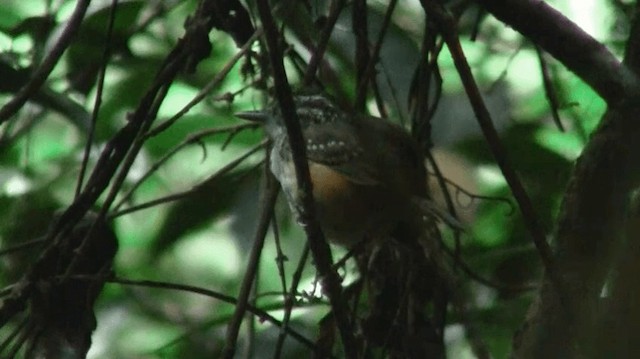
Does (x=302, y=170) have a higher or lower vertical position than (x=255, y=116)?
lower

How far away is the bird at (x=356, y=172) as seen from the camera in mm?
2158

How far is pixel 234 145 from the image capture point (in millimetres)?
2842

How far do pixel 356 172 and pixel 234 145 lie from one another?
63 cm

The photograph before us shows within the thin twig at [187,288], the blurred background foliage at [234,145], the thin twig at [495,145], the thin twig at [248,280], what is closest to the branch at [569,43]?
the thin twig at [495,145]

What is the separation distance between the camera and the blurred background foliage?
7.38ft

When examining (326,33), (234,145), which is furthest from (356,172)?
(234,145)

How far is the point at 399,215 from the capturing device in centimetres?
219

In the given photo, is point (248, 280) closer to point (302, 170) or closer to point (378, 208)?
point (302, 170)

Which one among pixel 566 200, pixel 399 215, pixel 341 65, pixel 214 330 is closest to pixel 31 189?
pixel 214 330

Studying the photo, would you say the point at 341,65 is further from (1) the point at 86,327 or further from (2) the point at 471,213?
(1) the point at 86,327

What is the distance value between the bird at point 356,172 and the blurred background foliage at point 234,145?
10 centimetres

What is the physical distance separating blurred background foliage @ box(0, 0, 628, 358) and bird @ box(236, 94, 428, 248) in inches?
3.9

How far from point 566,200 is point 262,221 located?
52 centimetres

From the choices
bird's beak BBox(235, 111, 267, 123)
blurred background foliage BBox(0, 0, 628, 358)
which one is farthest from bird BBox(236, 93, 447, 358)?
blurred background foliage BBox(0, 0, 628, 358)
